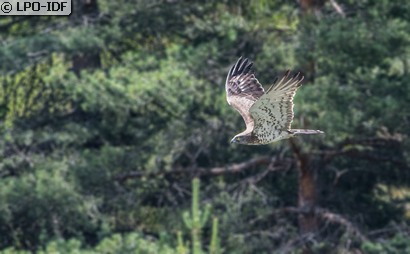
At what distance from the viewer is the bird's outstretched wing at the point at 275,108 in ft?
26.1

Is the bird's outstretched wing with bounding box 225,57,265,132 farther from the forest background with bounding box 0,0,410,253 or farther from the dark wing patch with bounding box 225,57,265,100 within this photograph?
the forest background with bounding box 0,0,410,253

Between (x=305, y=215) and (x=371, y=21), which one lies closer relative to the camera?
(x=371, y=21)

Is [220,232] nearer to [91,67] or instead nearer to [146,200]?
[146,200]

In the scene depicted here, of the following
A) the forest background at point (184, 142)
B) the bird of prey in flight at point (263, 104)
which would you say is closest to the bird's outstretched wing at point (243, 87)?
the bird of prey in flight at point (263, 104)

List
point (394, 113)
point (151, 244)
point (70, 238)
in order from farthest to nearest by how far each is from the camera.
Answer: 1. point (70, 238)
2. point (151, 244)
3. point (394, 113)

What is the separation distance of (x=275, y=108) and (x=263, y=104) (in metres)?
0.10

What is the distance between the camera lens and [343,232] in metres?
13.7

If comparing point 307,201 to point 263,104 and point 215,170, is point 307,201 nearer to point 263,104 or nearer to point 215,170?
point 215,170

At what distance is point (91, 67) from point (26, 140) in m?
1.09

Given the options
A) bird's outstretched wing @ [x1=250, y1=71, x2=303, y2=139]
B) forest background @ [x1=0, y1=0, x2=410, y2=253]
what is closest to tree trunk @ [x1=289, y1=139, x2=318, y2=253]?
forest background @ [x1=0, y1=0, x2=410, y2=253]

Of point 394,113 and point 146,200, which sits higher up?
point 394,113

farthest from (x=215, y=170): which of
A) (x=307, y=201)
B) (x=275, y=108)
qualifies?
(x=275, y=108)

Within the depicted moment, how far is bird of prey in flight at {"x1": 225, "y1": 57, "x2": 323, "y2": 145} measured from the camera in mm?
7973

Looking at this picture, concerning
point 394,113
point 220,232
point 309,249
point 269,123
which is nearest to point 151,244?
point 220,232
